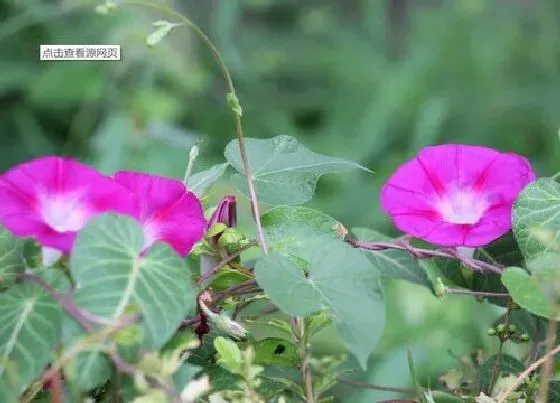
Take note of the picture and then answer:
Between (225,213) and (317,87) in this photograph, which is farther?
(317,87)

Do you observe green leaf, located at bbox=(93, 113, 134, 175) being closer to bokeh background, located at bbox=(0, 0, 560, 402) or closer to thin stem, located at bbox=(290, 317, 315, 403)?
bokeh background, located at bbox=(0, 0, 560, 402)

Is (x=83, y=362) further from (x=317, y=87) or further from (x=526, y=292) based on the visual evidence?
(x=317, y=87)

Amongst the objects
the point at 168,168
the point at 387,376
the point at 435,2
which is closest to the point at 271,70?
the point at 435,2

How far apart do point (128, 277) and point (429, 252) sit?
7.0 inches

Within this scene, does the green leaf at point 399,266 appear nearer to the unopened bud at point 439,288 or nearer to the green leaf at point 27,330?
the unopened bud at point 439,288

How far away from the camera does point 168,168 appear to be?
174cm

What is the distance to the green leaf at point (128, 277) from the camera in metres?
0.42

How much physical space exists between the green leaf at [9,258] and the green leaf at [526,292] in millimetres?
231

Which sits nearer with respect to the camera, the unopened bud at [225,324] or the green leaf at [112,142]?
the unopened bud at [225,324]

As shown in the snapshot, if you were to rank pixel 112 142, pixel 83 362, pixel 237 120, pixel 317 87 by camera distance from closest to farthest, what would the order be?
pixel 83 362 < pixel 237 120 < pixel 112 142 < pixel 317 87

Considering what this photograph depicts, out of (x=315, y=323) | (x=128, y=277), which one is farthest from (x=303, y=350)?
(x=128, y=277)

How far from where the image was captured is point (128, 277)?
436 millimetres

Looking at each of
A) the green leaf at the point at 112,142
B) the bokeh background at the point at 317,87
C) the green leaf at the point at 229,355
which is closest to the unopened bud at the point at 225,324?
the green leaf at the point at 229,355

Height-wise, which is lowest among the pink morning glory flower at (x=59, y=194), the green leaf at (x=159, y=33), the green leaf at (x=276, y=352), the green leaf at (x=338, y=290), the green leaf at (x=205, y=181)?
the green leaf at (x=276, y=352)
